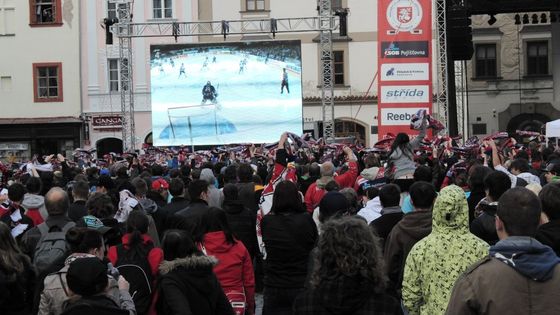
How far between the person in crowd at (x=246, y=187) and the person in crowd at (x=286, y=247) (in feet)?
11.7

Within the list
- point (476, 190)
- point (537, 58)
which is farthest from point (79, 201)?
point (537, 58)

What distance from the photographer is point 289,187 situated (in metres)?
7.46

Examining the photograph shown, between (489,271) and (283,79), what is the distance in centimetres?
2940

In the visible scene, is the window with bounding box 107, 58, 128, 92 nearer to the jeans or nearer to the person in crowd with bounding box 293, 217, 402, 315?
the jeans

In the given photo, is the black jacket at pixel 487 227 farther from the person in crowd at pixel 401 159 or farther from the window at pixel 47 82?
the window at pixel 47 82

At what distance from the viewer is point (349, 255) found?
15.0ft

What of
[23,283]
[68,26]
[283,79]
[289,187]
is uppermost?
[68,26]

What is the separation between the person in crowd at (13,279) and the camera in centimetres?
605

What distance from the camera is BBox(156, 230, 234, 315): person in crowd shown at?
5777 mm

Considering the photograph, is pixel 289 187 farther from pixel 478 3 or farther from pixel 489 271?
pixel 478 3

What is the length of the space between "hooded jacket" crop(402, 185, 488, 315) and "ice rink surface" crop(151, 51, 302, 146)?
27640 mm

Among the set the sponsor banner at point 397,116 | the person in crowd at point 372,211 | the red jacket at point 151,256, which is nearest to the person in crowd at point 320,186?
the person in crowd at point 372,211

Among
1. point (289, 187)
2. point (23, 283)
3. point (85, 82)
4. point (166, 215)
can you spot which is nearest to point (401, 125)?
point (166, 215)

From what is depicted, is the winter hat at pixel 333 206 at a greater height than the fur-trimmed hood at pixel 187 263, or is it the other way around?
the winter hat at pixel 333 206
